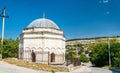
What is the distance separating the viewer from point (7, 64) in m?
21.5

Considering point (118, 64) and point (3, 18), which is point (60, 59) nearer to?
point (3, 18)

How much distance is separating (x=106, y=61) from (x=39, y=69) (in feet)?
112

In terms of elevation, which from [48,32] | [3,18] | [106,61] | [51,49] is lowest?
[106,61]

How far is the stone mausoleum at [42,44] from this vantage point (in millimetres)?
31297

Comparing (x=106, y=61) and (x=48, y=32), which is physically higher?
(x=48, y=32)

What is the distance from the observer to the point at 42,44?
1235 inches

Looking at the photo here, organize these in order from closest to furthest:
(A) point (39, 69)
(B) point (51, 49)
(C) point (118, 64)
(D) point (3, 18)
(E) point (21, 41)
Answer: (A) point (39, 69) < (D) point (3, 18) < (B) point (51, 49) < (E) point (21, 41) < (C) point (118, 64)

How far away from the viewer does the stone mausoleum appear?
31.3 metres

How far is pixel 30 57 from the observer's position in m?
32.0

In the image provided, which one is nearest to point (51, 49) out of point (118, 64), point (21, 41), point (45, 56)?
point (45, 56)

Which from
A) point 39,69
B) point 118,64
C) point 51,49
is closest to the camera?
point 39,69

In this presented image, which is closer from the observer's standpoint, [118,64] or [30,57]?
[30,57]

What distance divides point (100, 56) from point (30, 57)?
2569 cm

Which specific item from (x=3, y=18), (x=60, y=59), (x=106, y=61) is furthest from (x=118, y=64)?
(x=3, y=18)
